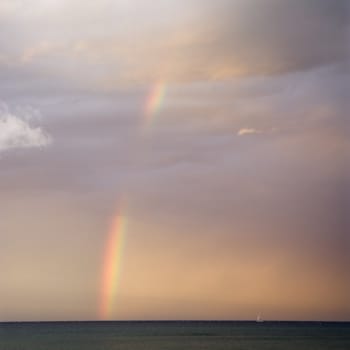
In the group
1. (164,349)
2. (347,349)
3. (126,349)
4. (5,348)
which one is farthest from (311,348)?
(5,348)

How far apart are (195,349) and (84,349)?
15380 mm

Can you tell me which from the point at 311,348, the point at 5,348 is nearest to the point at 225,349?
the point at 311,348

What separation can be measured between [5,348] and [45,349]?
683 cm

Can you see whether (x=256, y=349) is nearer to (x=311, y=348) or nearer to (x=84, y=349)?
(x=311, y=348)

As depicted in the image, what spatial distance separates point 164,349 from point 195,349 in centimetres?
454

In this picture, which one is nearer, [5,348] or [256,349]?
[256,349]

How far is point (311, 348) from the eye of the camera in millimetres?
80438

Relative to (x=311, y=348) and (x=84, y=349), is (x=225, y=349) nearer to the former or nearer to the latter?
(x=311, y=348)

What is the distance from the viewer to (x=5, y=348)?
85.3 m

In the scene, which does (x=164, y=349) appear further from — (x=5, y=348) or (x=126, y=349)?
(x=5, y=348)

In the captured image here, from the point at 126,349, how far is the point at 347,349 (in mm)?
29845

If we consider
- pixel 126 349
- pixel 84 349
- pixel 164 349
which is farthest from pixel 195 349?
pixel 84 349

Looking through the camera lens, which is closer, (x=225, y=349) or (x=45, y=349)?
(x=225, y=349)

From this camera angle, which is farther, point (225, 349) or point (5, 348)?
point (5, 348)
